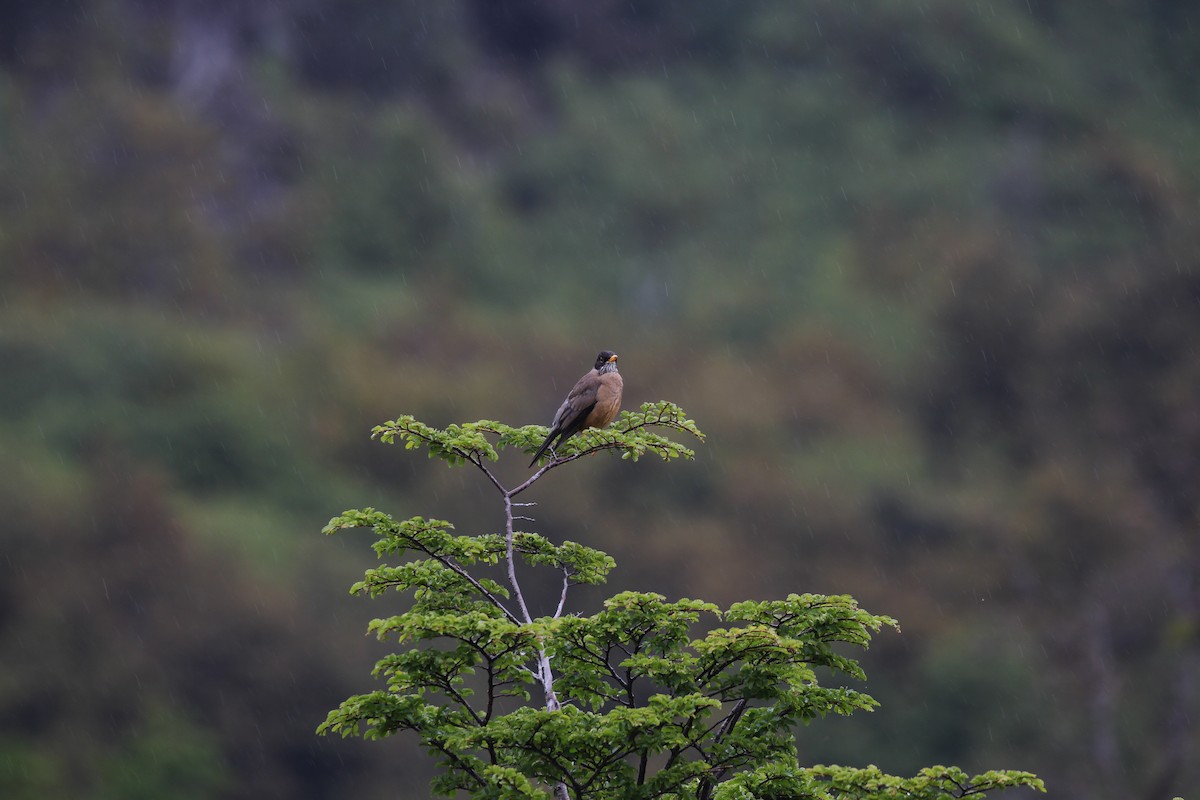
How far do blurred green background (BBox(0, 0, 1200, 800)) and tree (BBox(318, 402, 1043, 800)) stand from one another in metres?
28.1

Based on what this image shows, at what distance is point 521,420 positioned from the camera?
55438 millimetres

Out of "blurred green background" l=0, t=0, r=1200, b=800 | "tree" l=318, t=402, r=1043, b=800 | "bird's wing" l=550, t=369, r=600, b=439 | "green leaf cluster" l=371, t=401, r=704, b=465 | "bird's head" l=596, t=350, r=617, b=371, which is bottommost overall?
"tree" l=318, t=402, r=1043, b=800

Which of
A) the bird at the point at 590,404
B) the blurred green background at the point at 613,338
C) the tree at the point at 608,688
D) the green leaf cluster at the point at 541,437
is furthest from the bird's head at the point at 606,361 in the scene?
the blurred green background at the point at 613,338

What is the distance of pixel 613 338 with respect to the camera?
6850cm

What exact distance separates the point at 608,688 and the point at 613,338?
59.6m

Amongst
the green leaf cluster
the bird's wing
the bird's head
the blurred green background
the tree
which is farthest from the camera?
the blurred green background

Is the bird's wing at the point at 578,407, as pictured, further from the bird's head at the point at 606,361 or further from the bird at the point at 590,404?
the bird's head at the point at 606,361

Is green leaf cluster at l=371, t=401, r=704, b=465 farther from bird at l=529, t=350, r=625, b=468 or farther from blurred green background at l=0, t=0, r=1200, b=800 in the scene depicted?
blurred green background at l=0, t=0, r=1200, b=800

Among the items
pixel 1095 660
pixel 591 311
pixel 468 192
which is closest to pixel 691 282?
pixel 591 311

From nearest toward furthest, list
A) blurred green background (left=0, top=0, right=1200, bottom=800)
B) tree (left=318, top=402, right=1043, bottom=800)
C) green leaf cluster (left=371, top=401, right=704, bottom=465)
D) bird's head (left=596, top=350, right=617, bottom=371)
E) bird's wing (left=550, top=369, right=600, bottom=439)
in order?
tree (left=318, top=402, right=1043, bottom=800), green leaf cluster (left=371, top=401, right=704, bottom=465), bird's wing (left=550, top=369, right=600, bottom=439), bird's head (left=596, top=350, right=617, bottom=371), blurred green background (left=0, top=0, right=1200, bottom=800)

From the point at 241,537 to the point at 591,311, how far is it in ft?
80.9

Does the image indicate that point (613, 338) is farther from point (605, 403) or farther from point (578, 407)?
point (578, 407)

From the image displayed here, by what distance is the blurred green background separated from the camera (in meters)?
42.1

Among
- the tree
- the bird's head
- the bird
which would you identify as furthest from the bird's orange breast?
the tree
